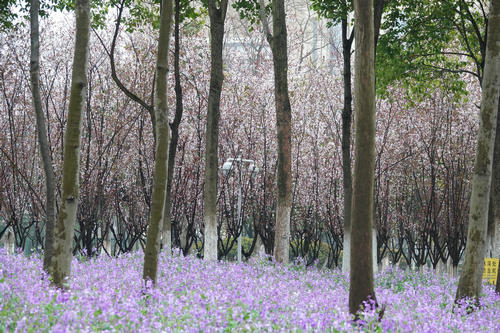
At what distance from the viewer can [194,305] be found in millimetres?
5430

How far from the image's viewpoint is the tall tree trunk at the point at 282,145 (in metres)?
10.9

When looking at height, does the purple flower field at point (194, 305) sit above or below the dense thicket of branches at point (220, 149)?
below

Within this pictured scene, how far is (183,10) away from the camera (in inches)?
517

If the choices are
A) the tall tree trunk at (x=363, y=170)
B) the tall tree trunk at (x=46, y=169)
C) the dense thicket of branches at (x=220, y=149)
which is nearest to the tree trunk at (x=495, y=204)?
the dense thicket of branches at (x=220, y=149)

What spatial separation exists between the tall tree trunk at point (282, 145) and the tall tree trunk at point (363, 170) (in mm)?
4491

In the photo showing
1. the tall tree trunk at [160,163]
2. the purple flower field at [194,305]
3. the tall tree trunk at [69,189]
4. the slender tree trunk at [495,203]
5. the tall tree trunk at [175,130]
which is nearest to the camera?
the purple flower field at [194,305]

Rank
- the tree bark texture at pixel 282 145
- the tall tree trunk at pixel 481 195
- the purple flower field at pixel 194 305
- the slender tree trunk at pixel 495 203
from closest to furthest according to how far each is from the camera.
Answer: the purple flower field at pixel 194 305, the tall tree trunk at pixel 481 195, the tree bark texture at pixel 282 145, the slender tree trunk at pixel 495 203

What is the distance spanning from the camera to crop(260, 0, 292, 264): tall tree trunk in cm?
1091

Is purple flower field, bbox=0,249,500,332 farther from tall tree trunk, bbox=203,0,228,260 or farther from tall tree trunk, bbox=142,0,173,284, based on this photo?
tall tree trunk, bbox=203,0,228,260

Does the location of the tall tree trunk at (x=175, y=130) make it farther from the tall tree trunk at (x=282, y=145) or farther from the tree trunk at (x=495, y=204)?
the tree trunk at (x=495, y=204)

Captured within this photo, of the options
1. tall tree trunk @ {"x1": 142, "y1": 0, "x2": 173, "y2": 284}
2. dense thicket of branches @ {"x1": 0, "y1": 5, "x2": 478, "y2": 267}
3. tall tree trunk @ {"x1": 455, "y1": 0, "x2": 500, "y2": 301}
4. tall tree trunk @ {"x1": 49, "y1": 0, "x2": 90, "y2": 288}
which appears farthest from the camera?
dense thicket of branches @ {"x1": 0, "y1": 5, "x2": 478, "y2": 267}

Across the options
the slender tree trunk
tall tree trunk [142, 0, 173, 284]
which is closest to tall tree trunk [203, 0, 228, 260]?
tall tree trunk [142, 0, 173, 284]

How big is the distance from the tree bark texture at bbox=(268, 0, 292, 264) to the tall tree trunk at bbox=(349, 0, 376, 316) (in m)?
4.52

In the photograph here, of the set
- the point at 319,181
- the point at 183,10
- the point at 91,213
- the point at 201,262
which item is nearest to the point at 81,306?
the point at 201,262
